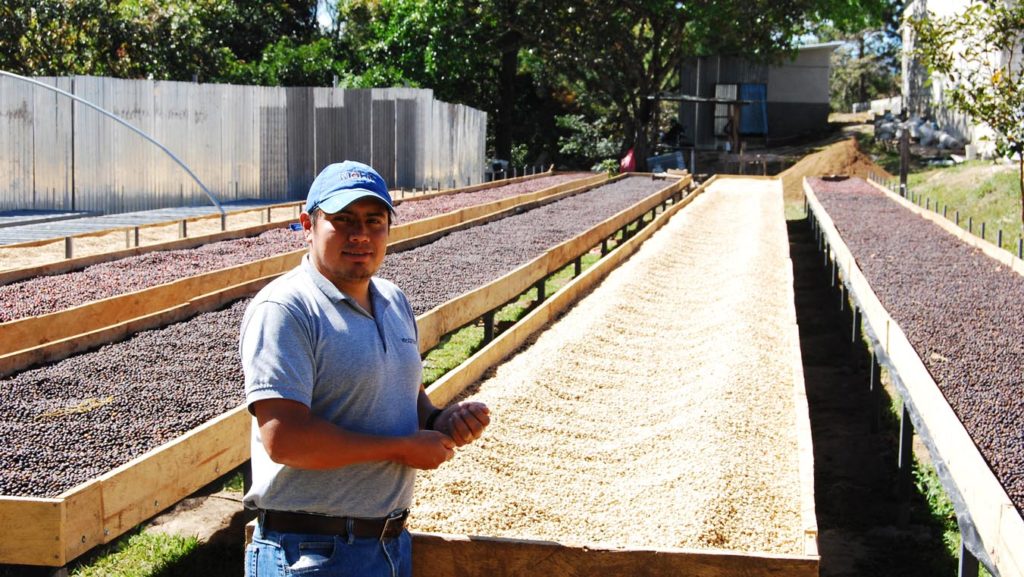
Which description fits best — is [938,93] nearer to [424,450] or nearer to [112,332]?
[112,332]

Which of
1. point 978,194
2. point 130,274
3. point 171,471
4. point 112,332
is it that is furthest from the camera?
point 978,194

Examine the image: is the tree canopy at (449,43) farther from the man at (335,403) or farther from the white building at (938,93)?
the man at (335,403)

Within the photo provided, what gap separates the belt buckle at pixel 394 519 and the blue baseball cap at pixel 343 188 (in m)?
0.66

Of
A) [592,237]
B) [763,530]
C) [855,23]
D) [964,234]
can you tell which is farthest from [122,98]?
[855,23]

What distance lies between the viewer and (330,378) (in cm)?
226

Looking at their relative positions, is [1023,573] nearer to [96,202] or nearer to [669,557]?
[669,557]

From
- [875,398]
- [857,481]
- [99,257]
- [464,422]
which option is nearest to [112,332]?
[99,257]

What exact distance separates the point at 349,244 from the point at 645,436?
10.0 feet

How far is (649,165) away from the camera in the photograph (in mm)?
27266

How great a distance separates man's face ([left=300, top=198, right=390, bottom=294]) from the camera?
2367mm

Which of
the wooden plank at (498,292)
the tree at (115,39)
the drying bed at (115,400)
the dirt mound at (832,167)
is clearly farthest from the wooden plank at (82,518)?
the dirt mound at (832,167)

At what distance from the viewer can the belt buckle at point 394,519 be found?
2.37 meters

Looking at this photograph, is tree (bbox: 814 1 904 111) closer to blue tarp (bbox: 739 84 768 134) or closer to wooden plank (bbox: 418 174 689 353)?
blue tarp (bbox: 739 84 768 134)

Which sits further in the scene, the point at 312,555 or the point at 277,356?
the point at 312,555
